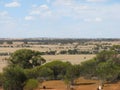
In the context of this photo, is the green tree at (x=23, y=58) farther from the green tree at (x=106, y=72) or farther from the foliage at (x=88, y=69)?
the green tree at (x=106, y=72)

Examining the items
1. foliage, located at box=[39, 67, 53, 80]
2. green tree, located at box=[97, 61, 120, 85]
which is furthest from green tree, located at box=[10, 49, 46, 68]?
green tree, located at box=[97, 61, 120, 85]

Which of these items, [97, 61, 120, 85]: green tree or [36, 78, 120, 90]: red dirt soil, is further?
[97, 61, 120, 85]: green tree

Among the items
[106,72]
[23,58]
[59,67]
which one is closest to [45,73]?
[59,67]

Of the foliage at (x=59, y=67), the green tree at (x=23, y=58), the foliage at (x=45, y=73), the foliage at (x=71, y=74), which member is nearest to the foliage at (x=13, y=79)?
the foliage at (x=71, y=74)

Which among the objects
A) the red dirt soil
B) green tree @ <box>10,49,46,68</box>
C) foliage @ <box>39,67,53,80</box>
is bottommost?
the red dirt soil

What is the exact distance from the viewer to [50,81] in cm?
5881

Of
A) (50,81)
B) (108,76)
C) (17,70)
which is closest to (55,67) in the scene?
(50,81)

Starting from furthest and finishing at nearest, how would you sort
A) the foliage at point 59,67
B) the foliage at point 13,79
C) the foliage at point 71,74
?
the foliage at point 59,67
the foliage at point 71,74
the foliage at point 13,79

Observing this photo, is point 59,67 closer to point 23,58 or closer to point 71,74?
point 23,58

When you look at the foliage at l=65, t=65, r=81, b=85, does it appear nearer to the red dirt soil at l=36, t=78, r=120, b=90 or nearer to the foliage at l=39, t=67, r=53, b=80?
the red dirt soil at l=36, t=78, r=120, b=90

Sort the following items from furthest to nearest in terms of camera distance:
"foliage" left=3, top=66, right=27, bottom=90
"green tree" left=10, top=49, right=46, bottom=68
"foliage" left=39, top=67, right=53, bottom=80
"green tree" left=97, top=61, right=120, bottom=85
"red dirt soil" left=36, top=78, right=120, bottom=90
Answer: "green tree" left=10, top=49, right=46, bottom=68 < "foliage" left=39, top=67, right=53, bottom=80 < "green tree" left=97, top=61, right=120, bottom=85 < "red dirt soil" left=36, top=78, right=120, bottom=90 < "foliage" left=3, top=66, right=27, bottom=90

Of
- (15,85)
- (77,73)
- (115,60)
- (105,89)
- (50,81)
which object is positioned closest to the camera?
(15,85)

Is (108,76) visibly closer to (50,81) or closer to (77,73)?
(77,73)

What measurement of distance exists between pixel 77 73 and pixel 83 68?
615 centimetres
